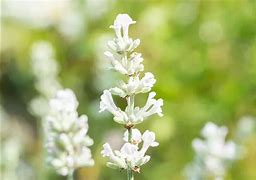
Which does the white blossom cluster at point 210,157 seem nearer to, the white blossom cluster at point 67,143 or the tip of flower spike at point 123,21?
the white blossom cluster at point 67,143

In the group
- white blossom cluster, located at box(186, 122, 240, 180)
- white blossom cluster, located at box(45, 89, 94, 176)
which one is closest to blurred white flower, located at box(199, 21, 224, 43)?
white blossom cluster, located at box(186, 122, 240, 180)

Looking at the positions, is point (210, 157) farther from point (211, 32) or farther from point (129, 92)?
point (211, 32)

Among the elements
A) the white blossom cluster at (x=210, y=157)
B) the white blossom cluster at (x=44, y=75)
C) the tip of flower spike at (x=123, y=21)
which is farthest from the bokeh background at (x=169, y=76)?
the tip of flower spike at (x=123, y=21)

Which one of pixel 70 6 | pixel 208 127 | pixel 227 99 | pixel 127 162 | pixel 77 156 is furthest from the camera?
pixel 70 6

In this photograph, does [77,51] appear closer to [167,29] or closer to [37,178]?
[167,29]

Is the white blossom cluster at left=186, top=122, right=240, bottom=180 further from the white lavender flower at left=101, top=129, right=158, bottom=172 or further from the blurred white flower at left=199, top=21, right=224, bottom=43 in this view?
the blurred white flower at left=199, top=21, right=224, bottom=43

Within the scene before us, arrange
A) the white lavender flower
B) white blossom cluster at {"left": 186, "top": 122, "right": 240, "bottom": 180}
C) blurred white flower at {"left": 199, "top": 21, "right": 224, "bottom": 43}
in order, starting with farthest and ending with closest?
1. blurred white flower at {"left": 199, "top": 21, "right": 224, "bottom": 43}
2. white blossom cluster at {"left": 186, "top": 122, "right": 240, "bottom": 180}
3. the white lavender flower

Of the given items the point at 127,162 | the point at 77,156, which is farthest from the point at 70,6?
the point at 127,162
